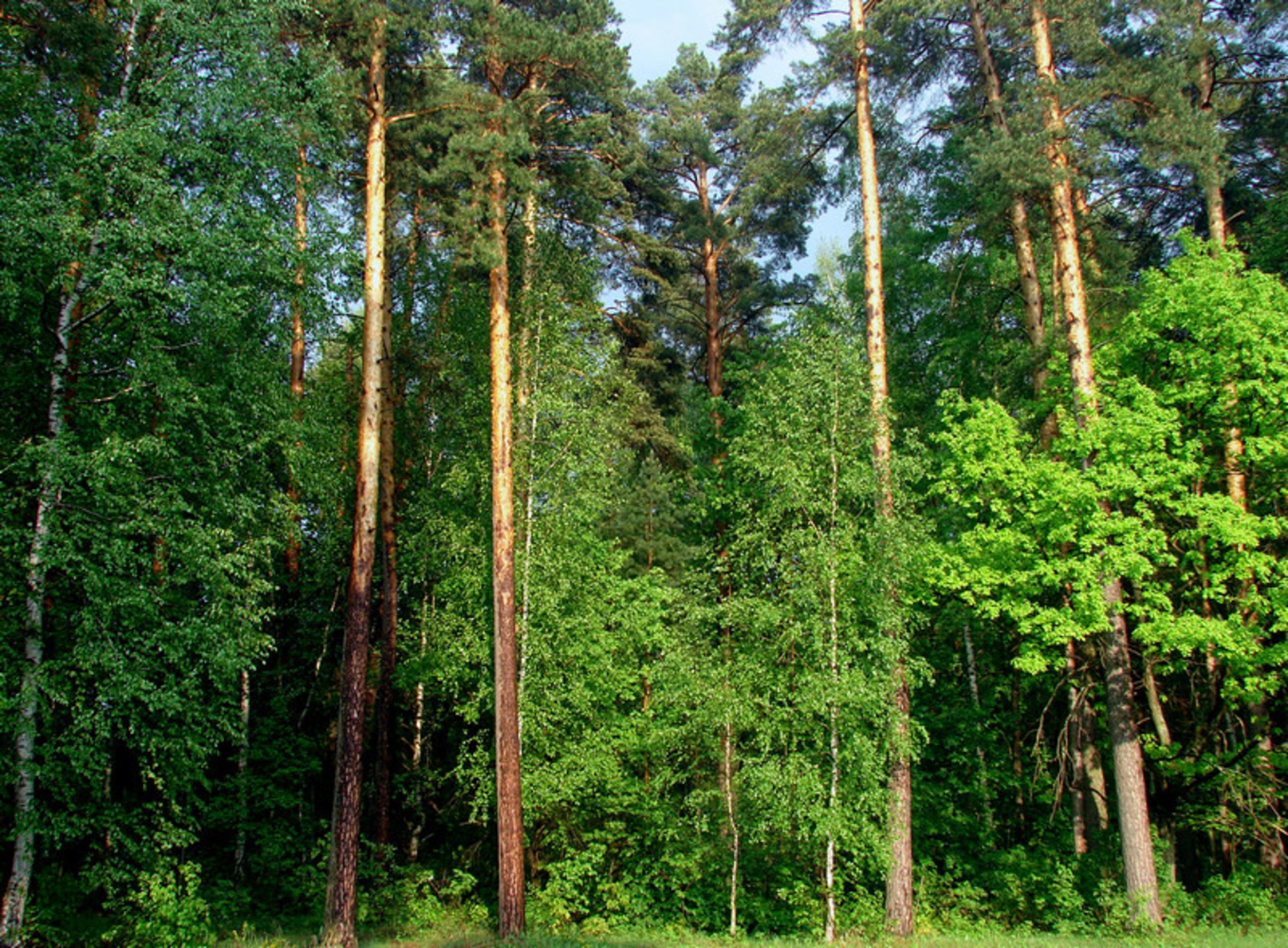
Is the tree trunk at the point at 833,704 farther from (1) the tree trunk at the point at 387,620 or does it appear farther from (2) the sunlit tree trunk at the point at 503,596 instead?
(1) the tree trunk at the point at 387,620

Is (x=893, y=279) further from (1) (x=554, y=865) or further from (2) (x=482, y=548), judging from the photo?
(1) (x=554, y=865)

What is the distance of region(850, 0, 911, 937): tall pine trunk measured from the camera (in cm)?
1079

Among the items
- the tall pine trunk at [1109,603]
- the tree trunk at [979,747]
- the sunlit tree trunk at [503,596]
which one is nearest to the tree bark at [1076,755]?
the tall pine trunk at [1109,603]

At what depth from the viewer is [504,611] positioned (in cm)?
1212

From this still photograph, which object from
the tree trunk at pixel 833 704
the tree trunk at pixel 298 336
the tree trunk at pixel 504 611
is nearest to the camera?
the tree trunk at pixel 833 704

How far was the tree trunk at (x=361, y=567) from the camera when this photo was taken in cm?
1030

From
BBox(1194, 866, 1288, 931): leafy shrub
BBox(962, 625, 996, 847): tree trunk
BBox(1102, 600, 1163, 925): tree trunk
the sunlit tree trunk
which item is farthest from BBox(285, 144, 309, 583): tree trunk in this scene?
BBox(1194, 866, 1288, 931): leafy shrub

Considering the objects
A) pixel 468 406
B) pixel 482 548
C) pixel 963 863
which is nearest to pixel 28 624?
pixel 482 548

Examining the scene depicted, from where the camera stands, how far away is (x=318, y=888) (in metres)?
14.2

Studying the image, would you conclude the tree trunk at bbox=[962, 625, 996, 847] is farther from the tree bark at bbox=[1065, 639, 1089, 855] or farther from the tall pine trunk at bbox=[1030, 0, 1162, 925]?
the tall pine trunk at bbox=[1030, 0, 1162, 925]

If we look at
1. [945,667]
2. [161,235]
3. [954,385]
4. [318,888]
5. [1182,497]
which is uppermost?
[954,385]

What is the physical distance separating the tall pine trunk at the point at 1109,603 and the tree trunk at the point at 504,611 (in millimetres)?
8127

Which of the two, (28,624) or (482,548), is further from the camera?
(482,548)

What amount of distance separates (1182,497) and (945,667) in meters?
7.50
